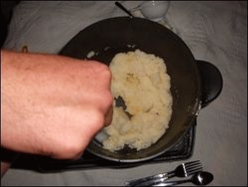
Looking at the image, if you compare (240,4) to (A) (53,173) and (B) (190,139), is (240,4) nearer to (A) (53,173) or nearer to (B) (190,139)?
(B) (190,139)

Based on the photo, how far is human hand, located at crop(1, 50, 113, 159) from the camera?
0.80ft

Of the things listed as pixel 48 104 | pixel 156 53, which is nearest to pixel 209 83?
pixel 156 53

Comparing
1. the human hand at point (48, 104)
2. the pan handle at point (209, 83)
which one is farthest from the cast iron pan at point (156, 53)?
the human hand at point (48, 104)

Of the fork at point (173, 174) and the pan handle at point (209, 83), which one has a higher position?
the pan handle at point (209, 83)

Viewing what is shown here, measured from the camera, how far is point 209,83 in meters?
0.62

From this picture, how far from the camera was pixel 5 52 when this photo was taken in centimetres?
25

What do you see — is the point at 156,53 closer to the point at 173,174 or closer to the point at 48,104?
the point at 173,174

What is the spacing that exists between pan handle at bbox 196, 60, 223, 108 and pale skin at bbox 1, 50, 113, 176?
1.20ft

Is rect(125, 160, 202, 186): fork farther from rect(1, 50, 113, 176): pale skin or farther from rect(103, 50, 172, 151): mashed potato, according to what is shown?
rect(1, 50, 113, 176): pale skin

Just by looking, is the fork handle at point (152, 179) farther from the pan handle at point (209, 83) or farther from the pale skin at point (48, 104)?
the pale skin at point (48, 104)

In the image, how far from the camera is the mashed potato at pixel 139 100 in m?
0.60

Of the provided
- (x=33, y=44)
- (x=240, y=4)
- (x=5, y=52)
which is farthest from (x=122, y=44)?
(x=5, y=52)

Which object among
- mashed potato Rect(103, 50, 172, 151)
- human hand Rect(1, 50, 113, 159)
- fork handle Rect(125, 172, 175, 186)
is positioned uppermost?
human hand Rect(1, 50, 113, 159)

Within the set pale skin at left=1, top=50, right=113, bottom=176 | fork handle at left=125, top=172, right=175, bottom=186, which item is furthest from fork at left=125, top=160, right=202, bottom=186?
pale skin at left=1, top=50, right=113, bottom=176
